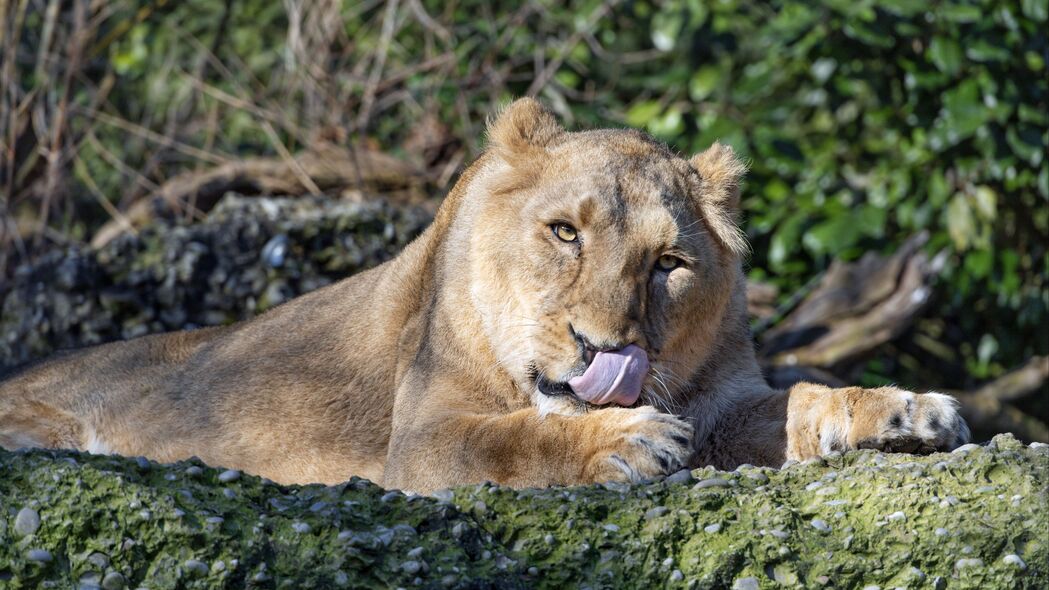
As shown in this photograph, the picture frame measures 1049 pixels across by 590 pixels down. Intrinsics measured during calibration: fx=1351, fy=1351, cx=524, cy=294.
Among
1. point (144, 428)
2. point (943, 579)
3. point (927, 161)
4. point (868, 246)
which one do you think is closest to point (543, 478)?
point (943, 579)

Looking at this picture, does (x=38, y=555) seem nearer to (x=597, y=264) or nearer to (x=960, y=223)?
(x=597, y=264)

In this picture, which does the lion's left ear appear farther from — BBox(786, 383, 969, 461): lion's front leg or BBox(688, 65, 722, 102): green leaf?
BBox(688, 65, 722, 102): green leaf

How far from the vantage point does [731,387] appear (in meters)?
4.54

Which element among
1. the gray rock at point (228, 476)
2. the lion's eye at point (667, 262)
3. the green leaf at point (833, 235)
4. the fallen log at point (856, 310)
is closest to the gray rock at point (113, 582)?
the gray rock at point (228, 476)

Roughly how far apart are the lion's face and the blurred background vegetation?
4.18m

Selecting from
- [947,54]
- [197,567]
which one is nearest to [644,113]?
[947,54]

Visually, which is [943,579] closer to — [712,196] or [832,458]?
[832,458]

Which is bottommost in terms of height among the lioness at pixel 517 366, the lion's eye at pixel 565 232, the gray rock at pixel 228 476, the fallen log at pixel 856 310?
the fallen log at pixel 856 310

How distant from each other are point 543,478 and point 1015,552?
1.25 m

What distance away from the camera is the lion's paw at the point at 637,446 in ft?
11.9

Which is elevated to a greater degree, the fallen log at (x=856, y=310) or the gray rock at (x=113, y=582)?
the gray rock at (x=113, y=582)

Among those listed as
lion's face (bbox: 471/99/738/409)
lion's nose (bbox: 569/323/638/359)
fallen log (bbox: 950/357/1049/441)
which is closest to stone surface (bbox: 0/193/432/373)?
lion's face (bbox: 471/99/738/409)

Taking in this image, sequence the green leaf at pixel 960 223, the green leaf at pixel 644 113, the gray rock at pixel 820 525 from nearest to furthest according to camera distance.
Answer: the gray rock at pixel 820 525 < the green leaf at pixel 960 223 < the green leaf at pixel 644 113

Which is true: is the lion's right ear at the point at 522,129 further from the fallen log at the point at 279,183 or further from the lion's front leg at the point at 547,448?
the fallen log at the point at 279,183
